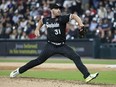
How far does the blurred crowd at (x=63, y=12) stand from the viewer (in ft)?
67.1

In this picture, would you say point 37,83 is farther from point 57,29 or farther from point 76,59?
point 57,29

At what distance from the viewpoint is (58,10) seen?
998 cm

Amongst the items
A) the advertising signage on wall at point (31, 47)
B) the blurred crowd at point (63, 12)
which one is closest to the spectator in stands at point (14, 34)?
the blurred crowd at point (63, 12)

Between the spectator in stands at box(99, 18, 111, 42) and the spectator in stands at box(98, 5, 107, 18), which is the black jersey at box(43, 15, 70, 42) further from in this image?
the spectator in stands at box(98, 5, 107, 18)

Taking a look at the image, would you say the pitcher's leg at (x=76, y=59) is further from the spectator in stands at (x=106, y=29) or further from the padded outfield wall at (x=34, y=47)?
the padded outfield wall at (x=34, y=47)

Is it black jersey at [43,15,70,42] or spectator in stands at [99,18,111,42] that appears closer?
black jersey at [43,15,70,42]

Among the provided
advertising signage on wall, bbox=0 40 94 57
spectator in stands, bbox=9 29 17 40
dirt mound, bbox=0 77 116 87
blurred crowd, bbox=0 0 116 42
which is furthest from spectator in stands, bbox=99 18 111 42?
dirt mound, bbox=0 77 116 87

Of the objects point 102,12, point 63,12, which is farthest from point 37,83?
point 63,12

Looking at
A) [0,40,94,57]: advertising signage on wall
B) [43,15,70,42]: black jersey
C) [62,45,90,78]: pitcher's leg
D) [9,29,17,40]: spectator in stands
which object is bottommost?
[0,40,94,57]: advertising signage on wall

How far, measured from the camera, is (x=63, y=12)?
72.0 ft

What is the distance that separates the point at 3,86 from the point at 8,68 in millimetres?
5266

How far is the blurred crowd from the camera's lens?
20438 mm

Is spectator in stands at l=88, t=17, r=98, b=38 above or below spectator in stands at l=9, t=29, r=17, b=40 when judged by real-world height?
above

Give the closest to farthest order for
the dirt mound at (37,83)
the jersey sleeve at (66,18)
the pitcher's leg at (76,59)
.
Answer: the dirt mound at (37,83) → the pitcher's leg at (76,59) → the jersey sleeve at (66,18)
